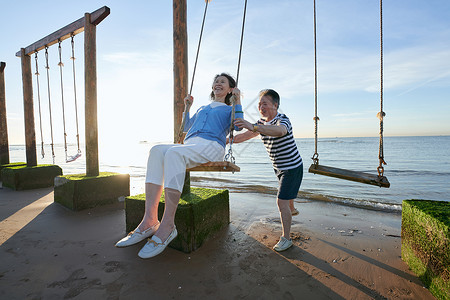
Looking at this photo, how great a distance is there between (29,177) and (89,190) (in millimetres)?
3203

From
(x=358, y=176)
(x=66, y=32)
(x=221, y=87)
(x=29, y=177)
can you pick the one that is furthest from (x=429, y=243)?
(x=29, y=177)

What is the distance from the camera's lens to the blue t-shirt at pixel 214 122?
285cm

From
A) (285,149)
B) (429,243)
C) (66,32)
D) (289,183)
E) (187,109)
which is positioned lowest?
(429,243)

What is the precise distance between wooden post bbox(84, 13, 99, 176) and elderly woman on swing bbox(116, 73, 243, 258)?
9.65ft

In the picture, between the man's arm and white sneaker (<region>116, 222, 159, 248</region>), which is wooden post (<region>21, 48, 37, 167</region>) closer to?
white sneaker (<region>116, 222, 159, 248</region>)

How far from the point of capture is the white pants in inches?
92.0

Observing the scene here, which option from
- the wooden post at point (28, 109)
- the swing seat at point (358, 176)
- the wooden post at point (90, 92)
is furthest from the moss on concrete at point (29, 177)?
the swing seat at point (358, 176)

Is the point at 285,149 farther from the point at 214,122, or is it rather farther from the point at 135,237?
the point at 135,237

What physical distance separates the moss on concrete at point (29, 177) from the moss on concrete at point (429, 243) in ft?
25.5

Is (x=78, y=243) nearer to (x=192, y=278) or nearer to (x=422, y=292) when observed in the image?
(x=192, y=278)

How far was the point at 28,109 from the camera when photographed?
6.89 meters

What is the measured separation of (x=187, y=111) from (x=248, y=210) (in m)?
2.44

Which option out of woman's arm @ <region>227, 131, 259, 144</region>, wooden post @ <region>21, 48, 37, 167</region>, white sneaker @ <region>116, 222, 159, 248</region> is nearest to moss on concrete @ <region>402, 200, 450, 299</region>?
woman's arm @ <region>227, 131, 259, 144</region>

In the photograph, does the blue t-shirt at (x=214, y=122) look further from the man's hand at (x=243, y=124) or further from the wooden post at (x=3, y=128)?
the wooden post at (x=3, y=128)
